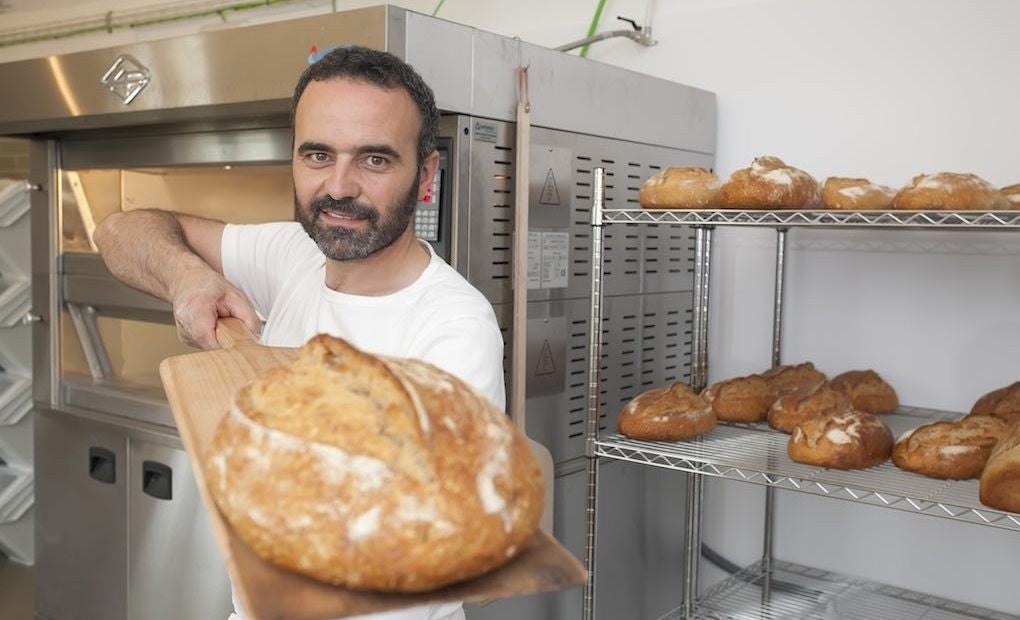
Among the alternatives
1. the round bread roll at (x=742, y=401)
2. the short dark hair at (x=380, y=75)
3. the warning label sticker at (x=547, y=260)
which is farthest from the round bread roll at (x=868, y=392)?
the short dark hair at (x=380, y=75)

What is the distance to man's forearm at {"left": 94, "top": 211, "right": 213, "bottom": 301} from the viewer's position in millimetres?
1474

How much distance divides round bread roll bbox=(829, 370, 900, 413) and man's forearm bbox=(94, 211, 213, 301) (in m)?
1.30

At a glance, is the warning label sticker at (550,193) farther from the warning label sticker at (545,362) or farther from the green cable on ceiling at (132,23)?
the green cable on ceiling at (132,23)

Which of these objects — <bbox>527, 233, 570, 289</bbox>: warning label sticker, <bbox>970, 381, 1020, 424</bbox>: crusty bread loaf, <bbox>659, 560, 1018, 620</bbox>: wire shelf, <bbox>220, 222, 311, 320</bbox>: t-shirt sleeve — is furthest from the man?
<bbox>970, 381, 1020, 424</bbox>: crusty bread loaf

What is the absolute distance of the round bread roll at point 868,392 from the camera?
194cm

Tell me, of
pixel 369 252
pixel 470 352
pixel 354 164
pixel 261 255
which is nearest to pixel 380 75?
pixel 354 164

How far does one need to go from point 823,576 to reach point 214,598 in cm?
133

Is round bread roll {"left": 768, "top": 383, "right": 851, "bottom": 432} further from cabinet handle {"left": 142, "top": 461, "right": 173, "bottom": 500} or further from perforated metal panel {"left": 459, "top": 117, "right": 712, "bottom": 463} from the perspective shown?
cabinet handle {"left": 142, "top": 461, "right": 173, "bottom": 500}

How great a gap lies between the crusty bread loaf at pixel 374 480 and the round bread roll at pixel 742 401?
1331 mm

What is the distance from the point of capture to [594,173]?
1.87 m

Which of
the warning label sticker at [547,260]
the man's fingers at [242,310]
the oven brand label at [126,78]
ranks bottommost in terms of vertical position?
the man's fingers at [242,310]

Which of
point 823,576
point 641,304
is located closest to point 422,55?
point 641,304

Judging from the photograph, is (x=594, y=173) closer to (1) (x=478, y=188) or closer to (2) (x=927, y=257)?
(1) (x=478, y=188)

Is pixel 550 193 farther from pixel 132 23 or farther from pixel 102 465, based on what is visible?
pixel 132 23
